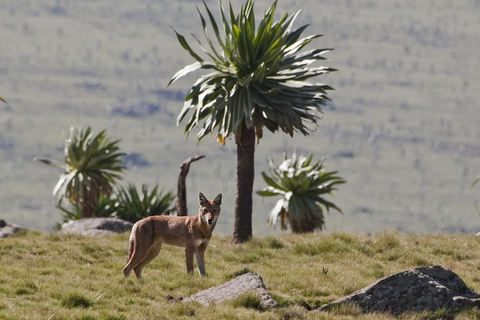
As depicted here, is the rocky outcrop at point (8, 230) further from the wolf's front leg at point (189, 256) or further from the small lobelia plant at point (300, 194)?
the wolf's front leg at point (189, 256)

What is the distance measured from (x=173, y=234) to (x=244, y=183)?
7458 millimetres

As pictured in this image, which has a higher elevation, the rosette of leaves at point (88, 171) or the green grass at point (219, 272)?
the rosette of leaves at point (88, 171)

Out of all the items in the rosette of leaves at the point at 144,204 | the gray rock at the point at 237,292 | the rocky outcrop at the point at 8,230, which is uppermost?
the gray rock at the point at 237,292

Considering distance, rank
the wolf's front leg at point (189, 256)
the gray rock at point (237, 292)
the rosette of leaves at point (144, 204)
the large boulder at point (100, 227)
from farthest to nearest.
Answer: the rosette of leaves at point (144, 204) < the large boulder at point (100, 227) < the wolf's front leg at point (189, 256) < the gray rock at point (237, 292)

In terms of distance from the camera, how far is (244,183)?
22.1 m

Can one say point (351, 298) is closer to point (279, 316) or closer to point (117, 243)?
point (279, 316)

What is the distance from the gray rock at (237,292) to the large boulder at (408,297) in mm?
952

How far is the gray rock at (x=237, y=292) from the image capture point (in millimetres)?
12562

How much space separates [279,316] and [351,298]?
4.50 feet

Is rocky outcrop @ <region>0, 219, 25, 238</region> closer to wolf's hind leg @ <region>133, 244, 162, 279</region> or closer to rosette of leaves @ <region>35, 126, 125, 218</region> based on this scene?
rosette of leaves @ <region>35, 126, 125, 218</region>

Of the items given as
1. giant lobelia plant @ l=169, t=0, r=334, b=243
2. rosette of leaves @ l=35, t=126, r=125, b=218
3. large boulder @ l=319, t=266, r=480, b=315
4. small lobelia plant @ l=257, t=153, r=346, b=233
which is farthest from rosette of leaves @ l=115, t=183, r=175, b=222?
large boulder @ l=319, t=266, r=480, b=315

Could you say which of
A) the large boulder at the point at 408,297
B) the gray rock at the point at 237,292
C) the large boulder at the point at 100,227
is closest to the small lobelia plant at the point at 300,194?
the large boulder at the point at 100,227

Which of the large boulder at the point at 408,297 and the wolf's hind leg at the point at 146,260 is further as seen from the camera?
the wolf's hind leg at the point at 146,260

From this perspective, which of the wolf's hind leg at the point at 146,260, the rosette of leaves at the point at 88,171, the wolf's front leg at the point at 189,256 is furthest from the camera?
the rosette of leaves at the point at 88,171
